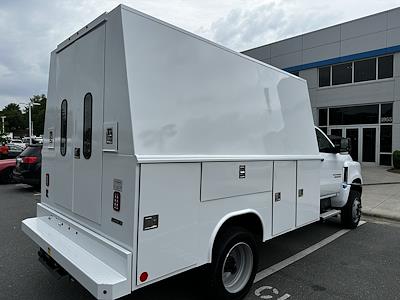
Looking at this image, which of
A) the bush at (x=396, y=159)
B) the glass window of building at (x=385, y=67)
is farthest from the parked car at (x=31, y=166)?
the glass window of building at (x=385, y=67)

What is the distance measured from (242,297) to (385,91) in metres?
Answer: 18.9

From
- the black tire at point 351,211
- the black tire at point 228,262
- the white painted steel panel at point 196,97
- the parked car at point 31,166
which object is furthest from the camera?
the parked car at point 31,166

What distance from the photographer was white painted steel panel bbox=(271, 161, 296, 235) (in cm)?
414

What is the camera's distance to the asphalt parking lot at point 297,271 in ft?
12.5

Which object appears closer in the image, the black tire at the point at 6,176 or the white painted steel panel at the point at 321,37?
the black tire at the point at 6,176

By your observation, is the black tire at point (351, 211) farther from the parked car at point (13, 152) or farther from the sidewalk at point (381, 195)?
the parked car at point (13, 152)

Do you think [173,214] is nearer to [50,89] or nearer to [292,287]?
[292,287]

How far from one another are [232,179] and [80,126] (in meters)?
1.70

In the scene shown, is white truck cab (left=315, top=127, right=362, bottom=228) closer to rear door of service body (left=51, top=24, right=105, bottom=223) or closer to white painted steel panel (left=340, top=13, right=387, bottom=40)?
rear door of service body (left=51, top=24, right=105, bottom=223)

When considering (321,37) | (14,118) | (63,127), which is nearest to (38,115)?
(14,118)

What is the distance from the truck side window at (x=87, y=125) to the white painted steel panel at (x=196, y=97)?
85 cm

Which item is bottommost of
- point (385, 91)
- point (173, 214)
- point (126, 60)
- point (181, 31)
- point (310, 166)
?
point (173, 214)

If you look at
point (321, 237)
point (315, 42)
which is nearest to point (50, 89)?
point (321, 237)

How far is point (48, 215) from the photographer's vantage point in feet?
13.7
